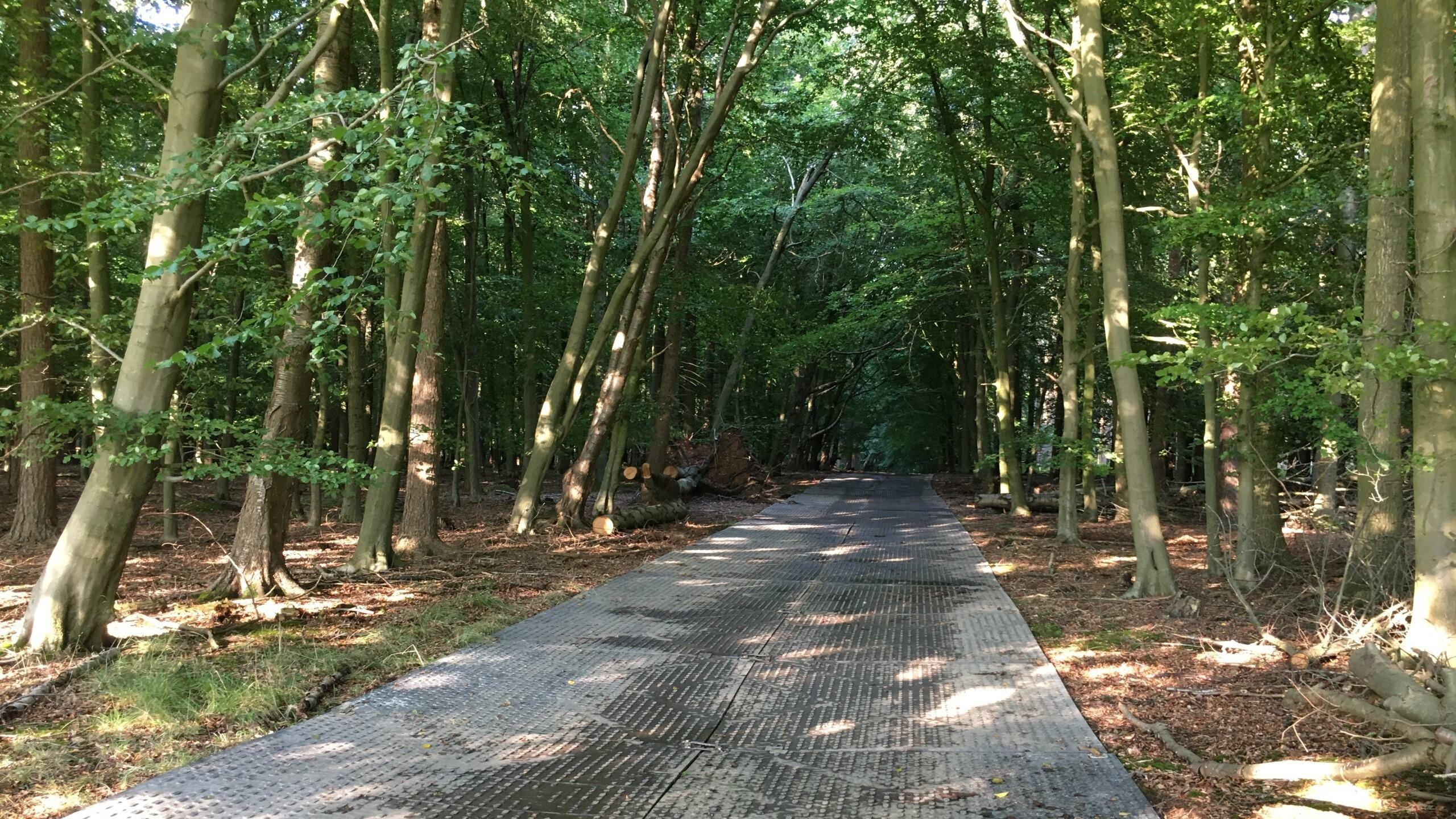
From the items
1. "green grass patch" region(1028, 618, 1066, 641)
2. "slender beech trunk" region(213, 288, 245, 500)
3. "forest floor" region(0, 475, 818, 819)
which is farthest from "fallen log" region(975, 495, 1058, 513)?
"slender beech trunk" region(213, 288, 245, 500)

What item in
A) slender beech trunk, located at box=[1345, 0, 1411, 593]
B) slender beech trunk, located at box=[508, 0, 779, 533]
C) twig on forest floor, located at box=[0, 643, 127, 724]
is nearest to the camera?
twig on forest floor, located at box=[0, 643, 127, 724]

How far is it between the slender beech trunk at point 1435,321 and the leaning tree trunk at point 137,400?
7.30m

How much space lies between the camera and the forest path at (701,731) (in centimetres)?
382

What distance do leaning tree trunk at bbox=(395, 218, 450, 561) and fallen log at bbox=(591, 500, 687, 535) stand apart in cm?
347

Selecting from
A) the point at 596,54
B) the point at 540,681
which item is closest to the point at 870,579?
the point at 540,681

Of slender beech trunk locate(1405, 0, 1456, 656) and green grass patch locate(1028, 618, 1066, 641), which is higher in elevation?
slender beech trunk locate(1405, 0, 1456, 656)

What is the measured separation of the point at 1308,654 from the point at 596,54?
1631cm

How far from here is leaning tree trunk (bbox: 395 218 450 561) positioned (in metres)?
10.8

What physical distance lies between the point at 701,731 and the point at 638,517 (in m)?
10.4

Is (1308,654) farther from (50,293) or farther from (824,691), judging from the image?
(50,293)

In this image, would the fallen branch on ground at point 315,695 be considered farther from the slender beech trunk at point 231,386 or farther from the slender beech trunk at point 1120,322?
the slender beech trunk at point 1120,322

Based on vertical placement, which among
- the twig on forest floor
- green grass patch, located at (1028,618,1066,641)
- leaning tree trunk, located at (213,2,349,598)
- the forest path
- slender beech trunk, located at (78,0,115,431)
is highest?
slender beech trunk, located at (78,0,115,431)

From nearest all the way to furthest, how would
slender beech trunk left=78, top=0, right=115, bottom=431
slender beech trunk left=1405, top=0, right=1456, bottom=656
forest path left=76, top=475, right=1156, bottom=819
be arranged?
1. forest path left=76, top=475, right=1156, bottom=819
2. slender beech trunk left=1405, top=0, right=1456, bottom=656
3. slender beech trunk left=78, top=0, right=115, bottom=431

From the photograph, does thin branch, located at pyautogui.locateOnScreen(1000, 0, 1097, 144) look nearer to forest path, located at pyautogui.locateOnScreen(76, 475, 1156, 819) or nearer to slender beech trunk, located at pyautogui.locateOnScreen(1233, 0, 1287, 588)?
slender beech trunk, located at pyautogui.locateOnScreen(1233, 0, 1287, 588)
